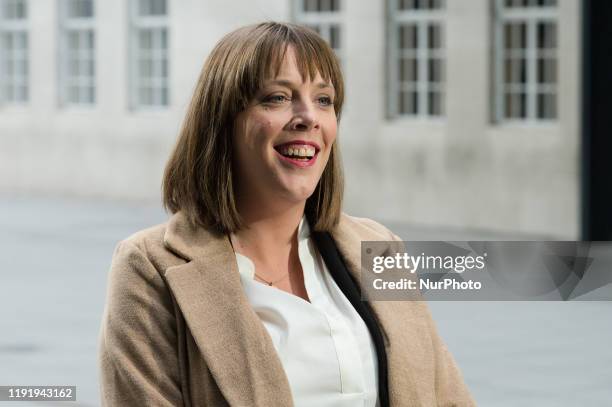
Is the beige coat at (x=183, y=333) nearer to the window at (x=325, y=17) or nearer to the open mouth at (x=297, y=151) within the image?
the open mouth at (x=297, y=151)

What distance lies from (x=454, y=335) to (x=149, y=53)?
12.7 m

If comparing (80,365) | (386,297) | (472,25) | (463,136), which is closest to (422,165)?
(463,136)

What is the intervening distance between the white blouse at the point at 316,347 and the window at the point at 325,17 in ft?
53.4

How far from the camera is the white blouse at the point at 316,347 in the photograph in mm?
2732

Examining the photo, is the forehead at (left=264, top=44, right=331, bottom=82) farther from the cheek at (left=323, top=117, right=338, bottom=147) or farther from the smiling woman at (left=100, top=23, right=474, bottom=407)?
the cheek at (left=323, top=117, right=338, bottom=147)

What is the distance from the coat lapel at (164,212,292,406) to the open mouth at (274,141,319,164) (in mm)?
224

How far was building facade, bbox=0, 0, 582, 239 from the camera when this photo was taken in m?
16.7

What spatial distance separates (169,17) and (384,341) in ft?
62.7

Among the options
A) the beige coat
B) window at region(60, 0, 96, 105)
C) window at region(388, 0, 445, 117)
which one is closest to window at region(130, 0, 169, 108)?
window at region(60, 0, 96, 105)

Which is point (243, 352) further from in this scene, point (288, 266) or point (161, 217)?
point (161, 217)

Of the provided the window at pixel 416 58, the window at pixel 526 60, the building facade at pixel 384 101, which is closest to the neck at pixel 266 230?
the building facade at pixel 384 101

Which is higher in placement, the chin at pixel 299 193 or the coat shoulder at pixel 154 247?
the chin at pixel 299 193

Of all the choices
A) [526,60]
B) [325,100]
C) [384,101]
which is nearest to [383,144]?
[384,101]

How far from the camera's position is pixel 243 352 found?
267 centimetres
